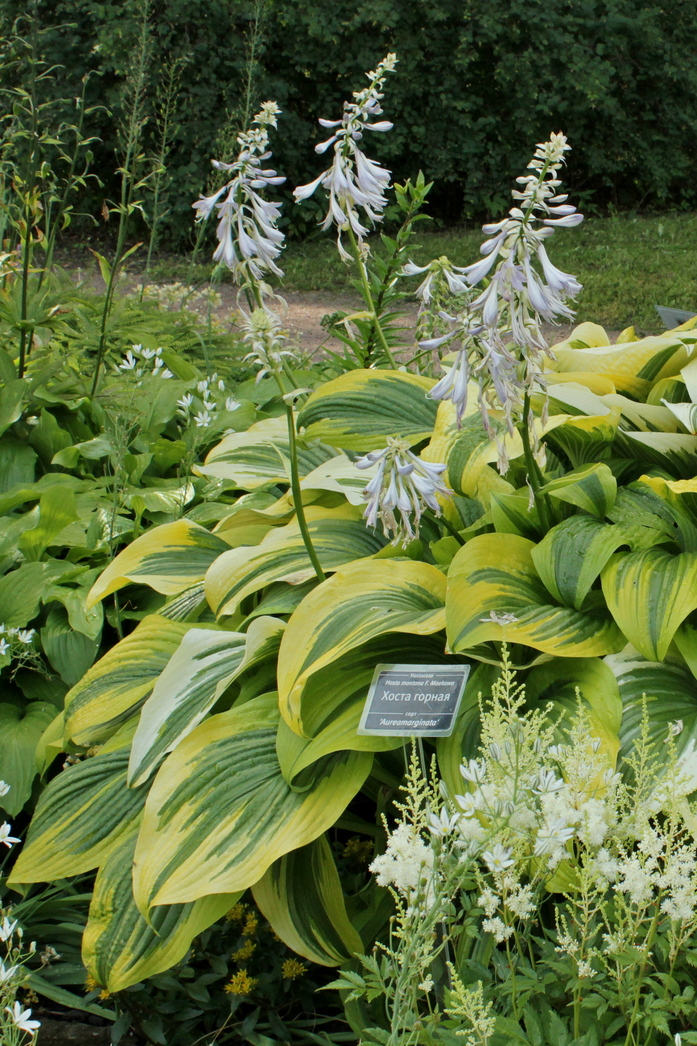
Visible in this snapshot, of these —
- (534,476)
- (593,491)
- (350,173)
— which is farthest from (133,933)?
(350,173)

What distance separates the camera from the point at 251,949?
6.27 feet

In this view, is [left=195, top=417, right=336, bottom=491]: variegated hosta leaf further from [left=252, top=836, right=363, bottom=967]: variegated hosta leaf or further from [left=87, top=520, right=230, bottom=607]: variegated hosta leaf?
[left=252, top=836, right=363, bottom=967]: variegated hosta leaf

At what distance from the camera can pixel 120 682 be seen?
2219 mm

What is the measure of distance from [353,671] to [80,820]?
2.02 feet

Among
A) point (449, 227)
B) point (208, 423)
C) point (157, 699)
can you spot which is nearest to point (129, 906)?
point (157, 699)

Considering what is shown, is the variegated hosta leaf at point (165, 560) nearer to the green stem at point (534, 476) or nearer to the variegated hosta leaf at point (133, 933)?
the variegated hosta leaf at point (133, 933)

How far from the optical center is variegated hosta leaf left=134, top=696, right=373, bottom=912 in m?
1.69

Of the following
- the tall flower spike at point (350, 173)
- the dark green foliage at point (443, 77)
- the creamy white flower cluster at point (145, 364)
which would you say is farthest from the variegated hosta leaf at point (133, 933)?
the dark green foliage at point (443, 77)

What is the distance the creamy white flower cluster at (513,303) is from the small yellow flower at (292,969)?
3.59ft

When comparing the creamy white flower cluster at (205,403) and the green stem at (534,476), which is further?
the creamy white flower cluster at (205,403)

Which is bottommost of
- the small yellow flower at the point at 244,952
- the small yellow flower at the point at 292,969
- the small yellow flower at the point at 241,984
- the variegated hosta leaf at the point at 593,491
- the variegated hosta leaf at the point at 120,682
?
the small yellow flower at the point at 292,969

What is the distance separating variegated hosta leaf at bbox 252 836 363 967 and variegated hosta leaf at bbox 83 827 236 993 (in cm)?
12

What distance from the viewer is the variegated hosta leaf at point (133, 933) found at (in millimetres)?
1716

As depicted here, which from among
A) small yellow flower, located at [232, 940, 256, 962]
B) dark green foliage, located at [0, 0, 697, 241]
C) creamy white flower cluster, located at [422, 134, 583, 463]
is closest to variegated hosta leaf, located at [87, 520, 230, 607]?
small yellow flower, located at [232, 940, 256, 962]
